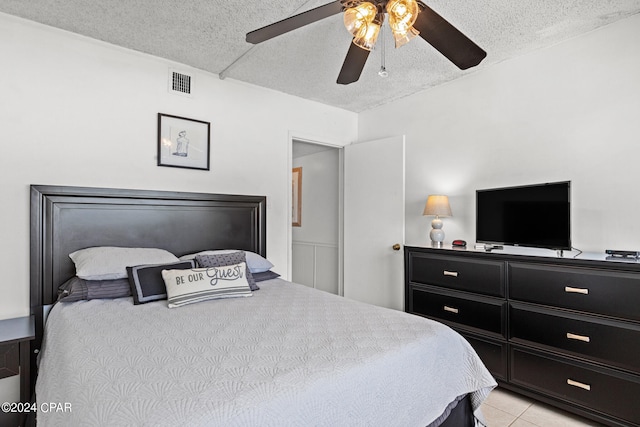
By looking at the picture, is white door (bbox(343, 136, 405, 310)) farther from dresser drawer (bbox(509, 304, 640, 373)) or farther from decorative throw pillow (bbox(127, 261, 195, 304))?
decorative throw pillow (bbox(127, 261, 195, 304))

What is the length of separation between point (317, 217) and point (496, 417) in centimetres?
322

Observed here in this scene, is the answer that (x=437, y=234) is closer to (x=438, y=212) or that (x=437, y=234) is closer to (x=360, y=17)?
(x=438, y=212)

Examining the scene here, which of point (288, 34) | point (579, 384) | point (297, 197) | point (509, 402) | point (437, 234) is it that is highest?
point (288, 34)

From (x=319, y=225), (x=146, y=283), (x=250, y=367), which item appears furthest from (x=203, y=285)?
(x=319, y=225)

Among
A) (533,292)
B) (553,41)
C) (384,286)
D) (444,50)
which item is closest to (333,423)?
(444,50)

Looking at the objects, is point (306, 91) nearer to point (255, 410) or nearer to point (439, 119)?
point (439, 119)

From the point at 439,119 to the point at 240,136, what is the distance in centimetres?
201

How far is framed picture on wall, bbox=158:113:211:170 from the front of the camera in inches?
113

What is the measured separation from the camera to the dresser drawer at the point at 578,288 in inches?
77.3

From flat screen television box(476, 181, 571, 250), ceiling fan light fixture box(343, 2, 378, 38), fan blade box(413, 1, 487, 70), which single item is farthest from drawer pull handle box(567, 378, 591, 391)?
ceiling fan light fixture box(343, 2, 378, 38)

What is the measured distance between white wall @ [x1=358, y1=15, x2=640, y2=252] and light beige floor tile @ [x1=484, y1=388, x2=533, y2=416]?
1201 millimetres

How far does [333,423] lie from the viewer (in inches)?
44.8

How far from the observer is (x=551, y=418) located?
2193mm

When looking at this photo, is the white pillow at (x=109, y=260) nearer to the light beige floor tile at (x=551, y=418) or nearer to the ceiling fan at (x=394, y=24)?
the ceiling fan at (x=394, y=24)
